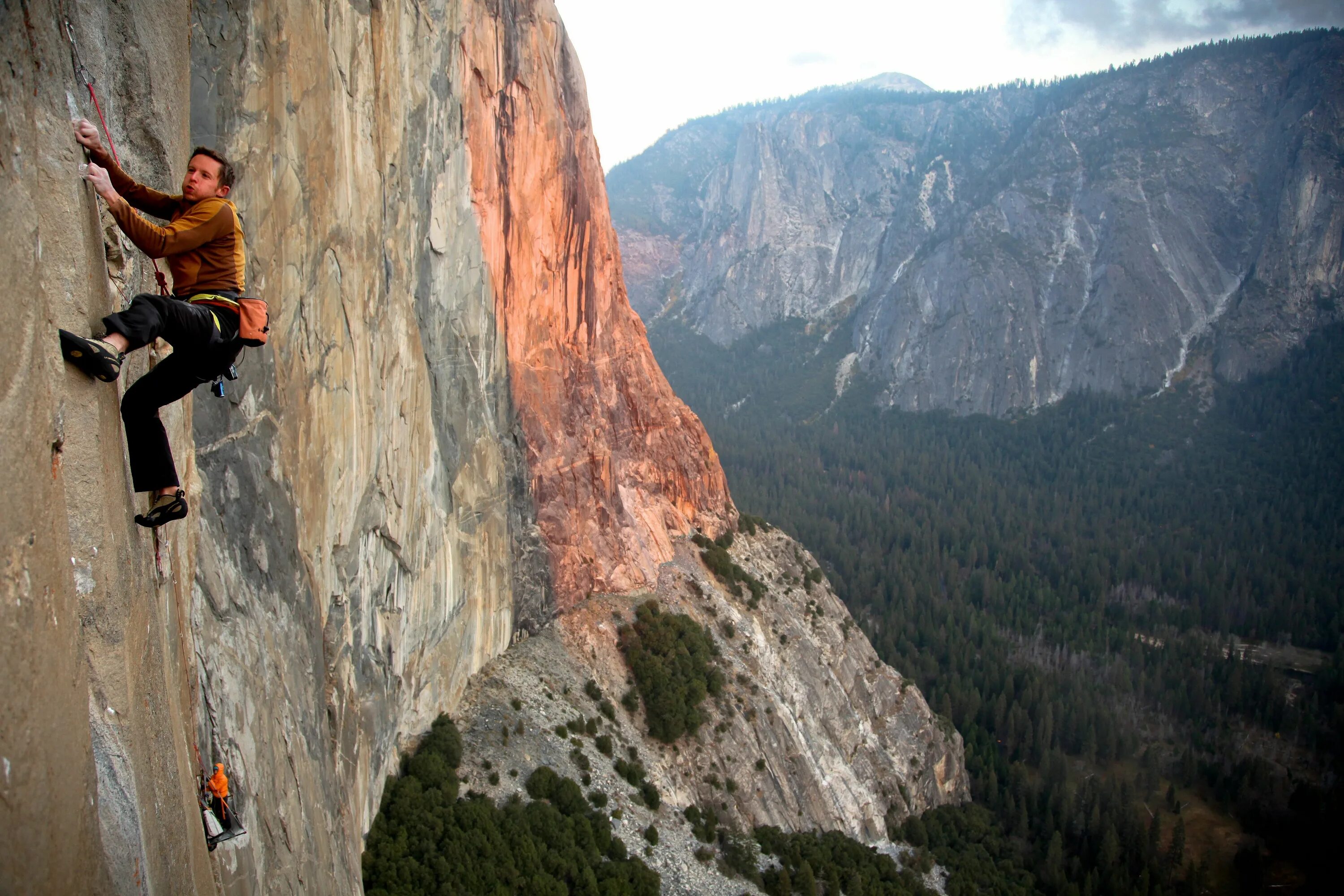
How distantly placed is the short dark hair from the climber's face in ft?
0.08

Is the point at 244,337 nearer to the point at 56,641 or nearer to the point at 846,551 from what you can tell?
the point at 56,641

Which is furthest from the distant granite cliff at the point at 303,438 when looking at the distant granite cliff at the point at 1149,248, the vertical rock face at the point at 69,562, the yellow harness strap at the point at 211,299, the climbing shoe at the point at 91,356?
the distant granite cliff at the point at 1149,248

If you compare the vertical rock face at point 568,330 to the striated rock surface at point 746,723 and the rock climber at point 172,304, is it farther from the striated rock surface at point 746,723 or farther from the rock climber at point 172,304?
the rock climber at point 172,304

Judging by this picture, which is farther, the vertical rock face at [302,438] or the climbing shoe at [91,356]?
the climbing shoe at [91,356]

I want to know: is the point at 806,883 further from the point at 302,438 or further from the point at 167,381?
the point at 167,381

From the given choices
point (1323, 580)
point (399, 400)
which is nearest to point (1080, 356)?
point (1323, 580)

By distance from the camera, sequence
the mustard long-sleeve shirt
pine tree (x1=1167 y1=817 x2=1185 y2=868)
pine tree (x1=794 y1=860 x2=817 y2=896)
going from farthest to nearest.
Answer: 1. pine tree (x1=1167 y1=817 x2=1185 y2=868)
2. pine tree (x1=794 y1=860 x2=817 y2=896)
3. the mustard long-sleeve shirt

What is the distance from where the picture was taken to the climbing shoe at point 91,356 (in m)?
6.39

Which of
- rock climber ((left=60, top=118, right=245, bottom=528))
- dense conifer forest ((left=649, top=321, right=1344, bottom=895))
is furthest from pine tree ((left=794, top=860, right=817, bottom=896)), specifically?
rock climber ((left=60, top=118, right=245, bottom=528))

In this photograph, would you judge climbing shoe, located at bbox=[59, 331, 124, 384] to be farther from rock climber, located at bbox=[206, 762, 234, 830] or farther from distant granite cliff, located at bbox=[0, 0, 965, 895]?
rock climber, located at bbox=[206, 762, 234, 830]

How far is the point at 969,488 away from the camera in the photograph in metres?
132

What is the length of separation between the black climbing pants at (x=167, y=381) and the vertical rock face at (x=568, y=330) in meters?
25.1

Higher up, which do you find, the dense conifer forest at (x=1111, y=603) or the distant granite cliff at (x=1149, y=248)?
the distant granite cliff at (x=1149, y=248)

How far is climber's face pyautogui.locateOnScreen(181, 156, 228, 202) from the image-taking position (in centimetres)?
841
